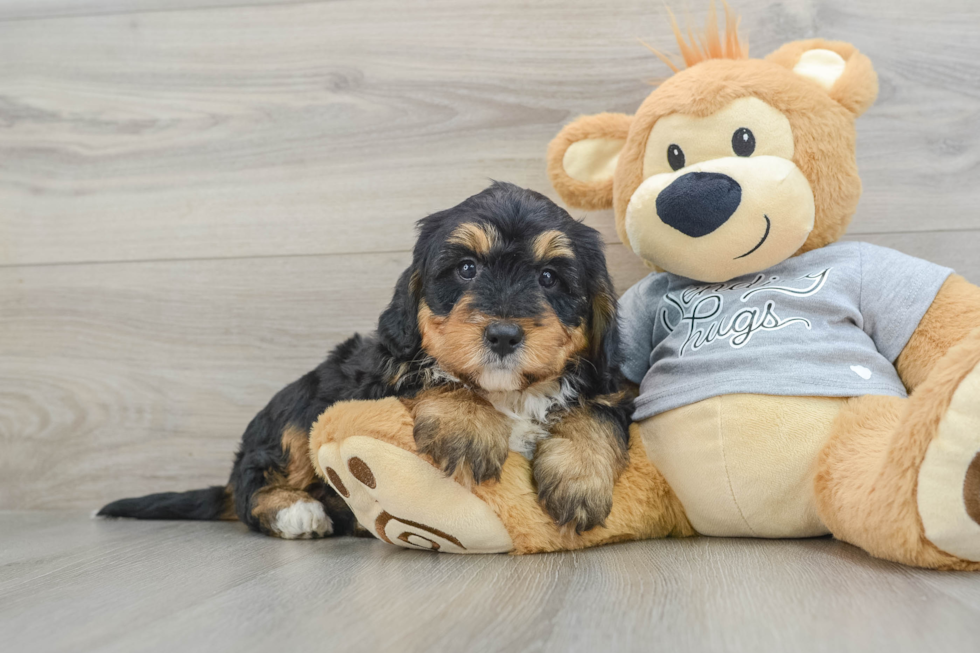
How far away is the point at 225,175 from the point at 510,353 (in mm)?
Answer: 1579

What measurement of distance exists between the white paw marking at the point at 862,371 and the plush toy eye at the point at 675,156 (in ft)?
2.07

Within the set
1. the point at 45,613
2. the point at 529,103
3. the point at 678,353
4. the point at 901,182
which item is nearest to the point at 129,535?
the point at 45,613

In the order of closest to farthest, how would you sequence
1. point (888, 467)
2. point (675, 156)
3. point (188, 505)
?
point (888, 467) → point (675, 156) → point (188, 505)

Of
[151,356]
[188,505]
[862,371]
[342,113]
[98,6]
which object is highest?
[98,6]

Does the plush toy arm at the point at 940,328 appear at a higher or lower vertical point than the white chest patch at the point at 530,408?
higher

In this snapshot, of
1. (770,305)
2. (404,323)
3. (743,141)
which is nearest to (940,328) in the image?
(770,305)

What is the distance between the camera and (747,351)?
1.70 m

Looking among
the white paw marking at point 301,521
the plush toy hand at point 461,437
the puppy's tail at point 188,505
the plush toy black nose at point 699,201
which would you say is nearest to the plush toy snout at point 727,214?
the plush toy black nose at point 699,201

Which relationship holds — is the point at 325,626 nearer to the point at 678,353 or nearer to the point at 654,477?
the point at 654,477

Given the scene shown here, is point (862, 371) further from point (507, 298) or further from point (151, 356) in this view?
point (151, 356)

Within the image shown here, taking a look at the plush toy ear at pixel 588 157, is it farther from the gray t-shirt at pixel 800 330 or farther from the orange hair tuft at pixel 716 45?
the gray t-shirt at pixel 800 330

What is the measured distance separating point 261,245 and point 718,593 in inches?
76.0

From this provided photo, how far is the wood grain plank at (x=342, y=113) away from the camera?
229 cm

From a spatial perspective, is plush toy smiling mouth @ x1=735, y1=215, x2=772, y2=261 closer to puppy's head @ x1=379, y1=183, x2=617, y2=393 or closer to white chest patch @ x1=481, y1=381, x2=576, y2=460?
puppy's head @ x1=379, y1=183, x2=617, y2=393
